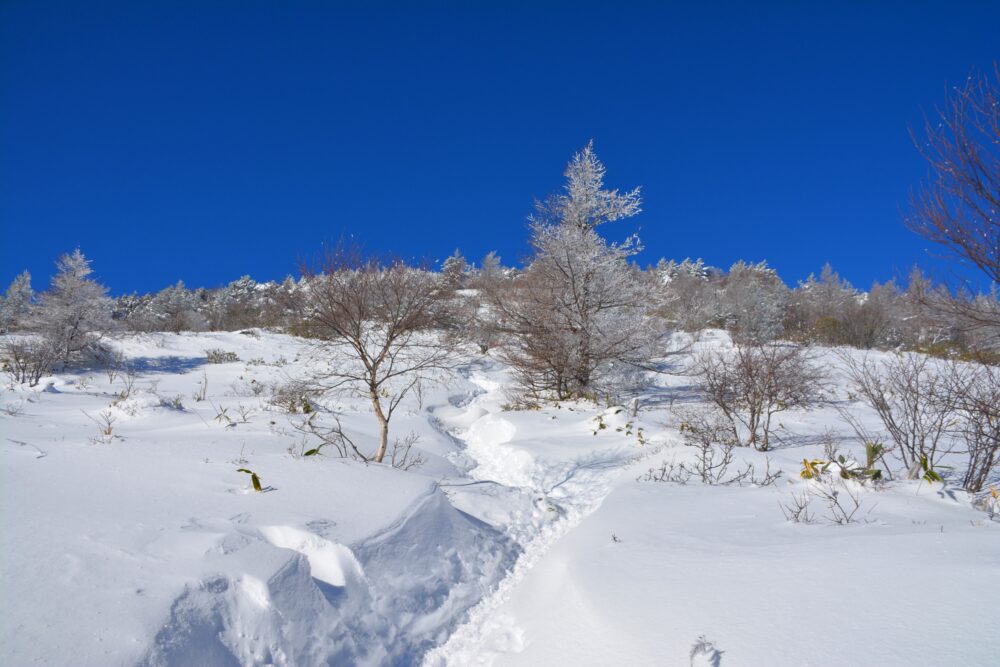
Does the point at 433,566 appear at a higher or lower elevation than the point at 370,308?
lower

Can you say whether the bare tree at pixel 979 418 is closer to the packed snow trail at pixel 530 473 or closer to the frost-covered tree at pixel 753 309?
the packed snow trail at pixel 530 473

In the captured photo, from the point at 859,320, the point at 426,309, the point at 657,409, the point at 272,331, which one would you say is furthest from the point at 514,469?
the point at 859,320

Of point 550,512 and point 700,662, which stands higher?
point 700,662

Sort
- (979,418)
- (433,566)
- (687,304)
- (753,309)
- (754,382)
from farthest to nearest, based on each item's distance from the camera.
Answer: (687,304) < (753,309) < (754,382) < (979,418) < (433,566)

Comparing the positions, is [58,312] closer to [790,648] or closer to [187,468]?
[187,468]

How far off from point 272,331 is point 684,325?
22615 millimetres

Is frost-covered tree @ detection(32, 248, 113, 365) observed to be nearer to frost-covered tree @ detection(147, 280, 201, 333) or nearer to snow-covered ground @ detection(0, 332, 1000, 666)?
frost-covered tree @ detection(147, 280, 201, 333)

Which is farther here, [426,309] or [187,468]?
[426,309]

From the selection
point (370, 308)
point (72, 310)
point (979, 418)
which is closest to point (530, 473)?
point (370, 308)

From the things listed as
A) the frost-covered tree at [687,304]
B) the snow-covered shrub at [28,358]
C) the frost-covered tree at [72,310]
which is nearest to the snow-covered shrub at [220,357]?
the frost-covered tree at [72,310]

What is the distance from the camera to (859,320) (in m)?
24.9

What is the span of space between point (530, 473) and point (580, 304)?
6.76 metres

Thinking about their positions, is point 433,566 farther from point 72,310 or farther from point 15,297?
point 15,297

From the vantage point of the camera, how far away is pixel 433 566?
4.18m
